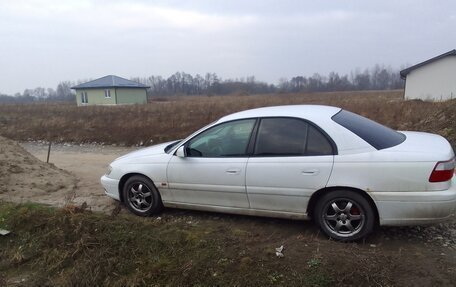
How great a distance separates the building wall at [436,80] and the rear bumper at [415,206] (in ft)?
89.5

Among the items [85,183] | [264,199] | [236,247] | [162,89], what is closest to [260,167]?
[264,199]

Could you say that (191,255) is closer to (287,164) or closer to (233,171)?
(233,171)

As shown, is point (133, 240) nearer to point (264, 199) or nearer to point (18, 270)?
point (18, 270)

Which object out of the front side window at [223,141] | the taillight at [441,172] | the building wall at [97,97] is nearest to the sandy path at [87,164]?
the front side window at [223,141]

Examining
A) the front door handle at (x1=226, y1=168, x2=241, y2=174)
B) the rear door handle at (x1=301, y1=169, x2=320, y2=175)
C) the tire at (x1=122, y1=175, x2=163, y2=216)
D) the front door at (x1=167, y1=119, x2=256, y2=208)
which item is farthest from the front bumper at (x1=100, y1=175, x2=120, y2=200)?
the rear door handle at (x1=301, y1=169, x2=320, y2=175)

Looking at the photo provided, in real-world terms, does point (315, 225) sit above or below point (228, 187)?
below

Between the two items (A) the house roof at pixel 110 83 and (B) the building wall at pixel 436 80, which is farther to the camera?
(A) the house roof at pixel 110 83

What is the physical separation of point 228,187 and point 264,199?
1.55ft

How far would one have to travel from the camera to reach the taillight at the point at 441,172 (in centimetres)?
376

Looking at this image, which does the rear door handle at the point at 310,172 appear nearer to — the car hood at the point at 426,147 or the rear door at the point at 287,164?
the rear door at the point at 287,164

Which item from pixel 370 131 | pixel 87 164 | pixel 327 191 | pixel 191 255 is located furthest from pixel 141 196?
pixel 87 164

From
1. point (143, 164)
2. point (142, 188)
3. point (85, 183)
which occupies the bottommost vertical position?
point (85, 183)

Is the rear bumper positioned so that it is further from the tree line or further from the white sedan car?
the tree line

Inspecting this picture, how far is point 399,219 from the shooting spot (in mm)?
3920
